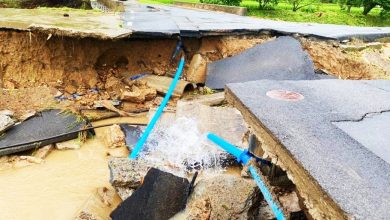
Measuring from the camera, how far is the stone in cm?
455

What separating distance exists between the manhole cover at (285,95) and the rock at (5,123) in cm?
366

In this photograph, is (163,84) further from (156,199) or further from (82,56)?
(156,199)

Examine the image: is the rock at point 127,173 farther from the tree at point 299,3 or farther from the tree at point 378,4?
the tree at point 378,4

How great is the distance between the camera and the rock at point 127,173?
3439 millimetres

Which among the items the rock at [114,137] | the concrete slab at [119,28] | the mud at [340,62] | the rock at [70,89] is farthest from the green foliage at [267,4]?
the rock at [114,137]

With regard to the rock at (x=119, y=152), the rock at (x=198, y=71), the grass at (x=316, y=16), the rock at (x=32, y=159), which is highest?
the grass at (x=316, y=16)

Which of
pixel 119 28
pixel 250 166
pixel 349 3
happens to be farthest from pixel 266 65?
pixel 349 3

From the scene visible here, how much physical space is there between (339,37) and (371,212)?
17.1 ft

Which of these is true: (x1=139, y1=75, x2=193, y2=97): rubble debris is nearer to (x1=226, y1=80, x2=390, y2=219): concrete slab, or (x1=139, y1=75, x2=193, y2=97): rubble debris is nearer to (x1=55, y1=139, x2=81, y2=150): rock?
(x1=55, y1=139, x2=81, y2=150): rock

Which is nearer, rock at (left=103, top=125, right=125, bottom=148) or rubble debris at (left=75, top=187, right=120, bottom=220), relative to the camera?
rubble debris at (left=75, top=187, right=120, bottom=220)

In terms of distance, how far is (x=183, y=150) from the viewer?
4.26 meters

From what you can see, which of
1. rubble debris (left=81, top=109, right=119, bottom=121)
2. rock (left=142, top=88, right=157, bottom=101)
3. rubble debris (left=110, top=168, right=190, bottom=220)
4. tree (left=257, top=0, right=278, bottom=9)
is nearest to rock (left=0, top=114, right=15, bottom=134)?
rubble debris (left=81, top=109, right=119, bottom=121)

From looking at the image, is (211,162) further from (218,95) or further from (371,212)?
(371,212)

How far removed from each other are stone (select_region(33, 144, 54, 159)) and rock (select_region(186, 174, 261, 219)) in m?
2.46
